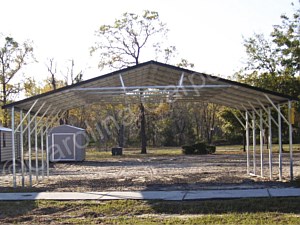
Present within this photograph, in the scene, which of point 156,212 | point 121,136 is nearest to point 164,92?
point 156,212

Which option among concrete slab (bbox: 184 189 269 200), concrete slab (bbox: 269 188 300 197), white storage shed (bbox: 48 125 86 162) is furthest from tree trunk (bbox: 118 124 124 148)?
concrete slab (bbox: 269 188 300 197)

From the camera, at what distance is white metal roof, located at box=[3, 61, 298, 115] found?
45.9ft

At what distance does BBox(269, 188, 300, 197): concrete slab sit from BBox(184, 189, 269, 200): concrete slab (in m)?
0.16

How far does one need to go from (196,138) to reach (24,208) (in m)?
55.0

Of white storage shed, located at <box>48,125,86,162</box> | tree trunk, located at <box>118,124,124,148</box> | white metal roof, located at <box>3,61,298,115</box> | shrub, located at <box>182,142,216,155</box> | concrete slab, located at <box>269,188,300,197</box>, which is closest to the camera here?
concrete slab, located at <box>269,188,300,197</box>

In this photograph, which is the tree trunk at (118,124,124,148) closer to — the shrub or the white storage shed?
the shrub

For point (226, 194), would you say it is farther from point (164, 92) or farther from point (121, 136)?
point (121, 136)

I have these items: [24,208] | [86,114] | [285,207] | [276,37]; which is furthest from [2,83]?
[285,207]

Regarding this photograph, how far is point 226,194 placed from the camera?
39.5ft

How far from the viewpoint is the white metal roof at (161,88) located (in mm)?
13992

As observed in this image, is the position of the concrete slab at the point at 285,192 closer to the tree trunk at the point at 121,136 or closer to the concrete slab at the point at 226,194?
the concrete slab at the point at 226,194

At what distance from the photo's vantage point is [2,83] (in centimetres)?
4191

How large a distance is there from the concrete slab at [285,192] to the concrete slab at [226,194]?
A: 0.53 ft

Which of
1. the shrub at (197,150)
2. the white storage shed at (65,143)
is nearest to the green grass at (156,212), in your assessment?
the white storage shed at (65,143)
